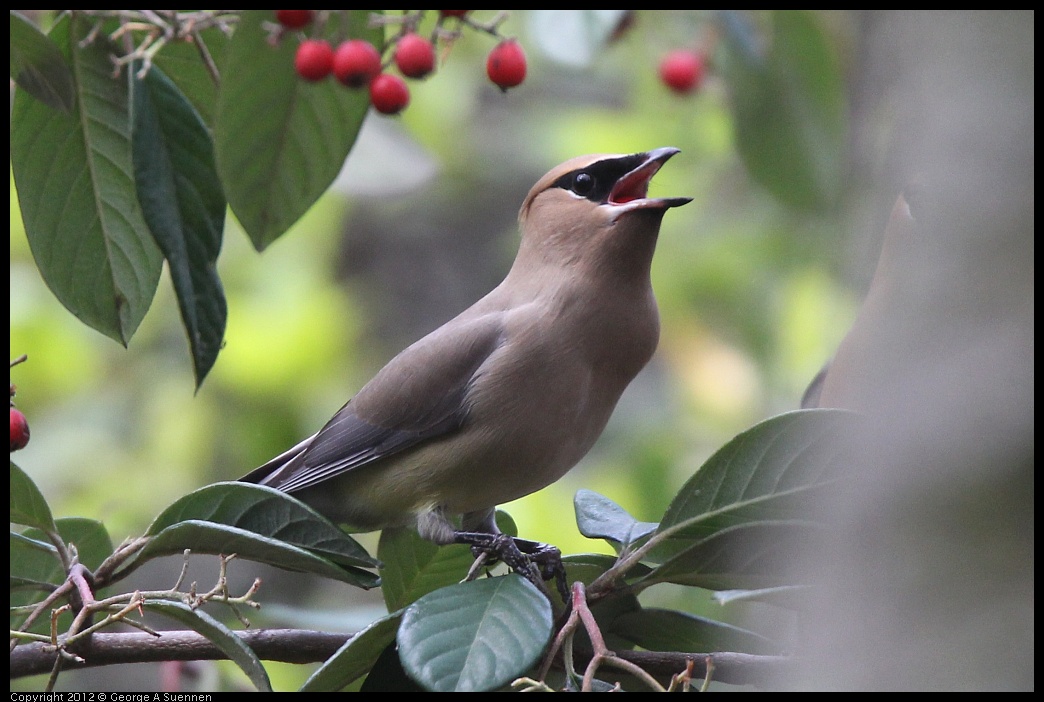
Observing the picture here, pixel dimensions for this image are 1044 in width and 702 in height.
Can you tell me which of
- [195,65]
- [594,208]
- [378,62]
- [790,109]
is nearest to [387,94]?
[378,62]

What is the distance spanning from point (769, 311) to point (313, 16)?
13.2ft

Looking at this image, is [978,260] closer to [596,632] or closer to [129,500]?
[596,632]

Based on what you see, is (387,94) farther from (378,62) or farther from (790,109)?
(790,109)

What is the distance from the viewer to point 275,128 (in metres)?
2.68

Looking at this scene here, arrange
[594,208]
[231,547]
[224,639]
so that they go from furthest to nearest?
[594,208], [231,547], [224,639]

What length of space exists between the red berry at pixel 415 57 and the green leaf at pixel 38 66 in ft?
2.48

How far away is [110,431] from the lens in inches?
221

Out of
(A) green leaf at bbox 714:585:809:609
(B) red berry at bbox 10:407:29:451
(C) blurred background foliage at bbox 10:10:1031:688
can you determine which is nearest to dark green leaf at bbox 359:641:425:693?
(A) green leaf at bbox 714:585:809:609

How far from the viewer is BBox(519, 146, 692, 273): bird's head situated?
286 cm

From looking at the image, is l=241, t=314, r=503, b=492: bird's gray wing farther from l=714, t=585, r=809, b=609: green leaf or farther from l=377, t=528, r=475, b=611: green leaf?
l=714, t=585, r=809, b=609: green leaf

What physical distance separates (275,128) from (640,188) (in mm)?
988

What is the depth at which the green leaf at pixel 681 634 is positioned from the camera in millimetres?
2287

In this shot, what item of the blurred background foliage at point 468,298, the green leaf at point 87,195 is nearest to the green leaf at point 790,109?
the blurred background foliage at point 468,298

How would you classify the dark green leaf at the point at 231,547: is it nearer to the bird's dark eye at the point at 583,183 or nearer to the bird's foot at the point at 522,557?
the bird's foot at the point at 522,557
